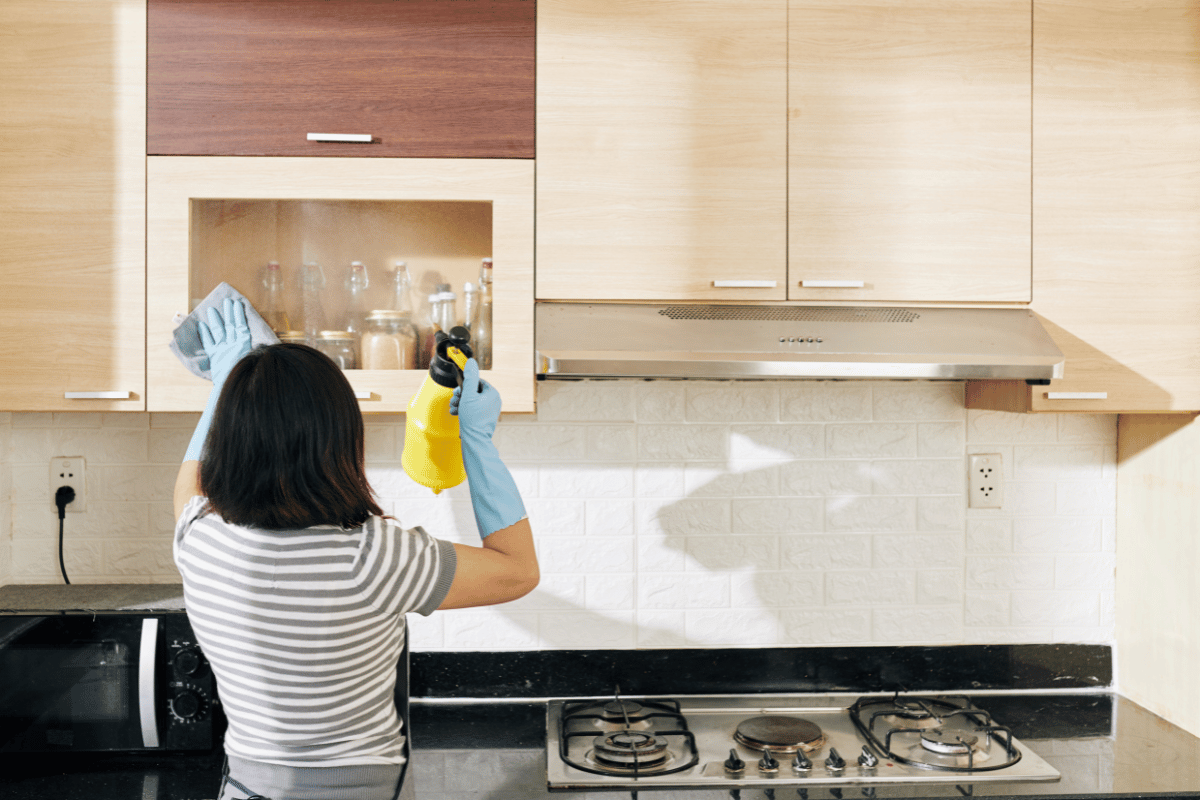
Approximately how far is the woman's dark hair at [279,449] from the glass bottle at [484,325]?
43cm

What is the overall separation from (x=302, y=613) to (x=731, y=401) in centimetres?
106

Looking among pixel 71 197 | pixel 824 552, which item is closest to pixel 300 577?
pixel 71 197

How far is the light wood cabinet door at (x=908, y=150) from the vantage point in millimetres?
1544

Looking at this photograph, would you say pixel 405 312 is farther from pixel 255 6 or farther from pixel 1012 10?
pixel 1012 10

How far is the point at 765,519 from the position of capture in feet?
6.22

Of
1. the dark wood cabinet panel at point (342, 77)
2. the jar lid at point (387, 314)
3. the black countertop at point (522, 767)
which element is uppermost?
the dark wood cabinet panel at point (342, 77)

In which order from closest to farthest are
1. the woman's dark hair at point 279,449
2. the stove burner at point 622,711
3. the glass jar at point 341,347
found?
the woman's dark hair at point 279,449 → the glass jar at point 341,347 → the stove burner at point 622,711

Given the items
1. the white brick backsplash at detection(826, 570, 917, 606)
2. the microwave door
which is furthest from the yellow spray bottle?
the white brick backsplash at detection(826, 570, 917, 606)

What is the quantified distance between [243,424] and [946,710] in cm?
147

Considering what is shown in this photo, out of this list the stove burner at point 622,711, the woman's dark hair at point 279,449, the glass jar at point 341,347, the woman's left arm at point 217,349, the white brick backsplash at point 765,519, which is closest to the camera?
the woman's dark hair at point 279,449

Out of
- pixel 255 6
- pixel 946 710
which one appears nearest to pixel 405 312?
pixel 255 6

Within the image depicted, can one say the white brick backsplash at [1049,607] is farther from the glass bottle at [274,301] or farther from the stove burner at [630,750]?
the glass bottle at [274,301]

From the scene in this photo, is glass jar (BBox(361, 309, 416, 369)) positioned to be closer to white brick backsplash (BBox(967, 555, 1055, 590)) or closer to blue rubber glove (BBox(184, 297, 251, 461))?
blue rubber glove (BBox(184, 297, 251, 461))

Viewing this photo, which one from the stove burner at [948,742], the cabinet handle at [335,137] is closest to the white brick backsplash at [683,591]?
the stove burner at [948,742]
